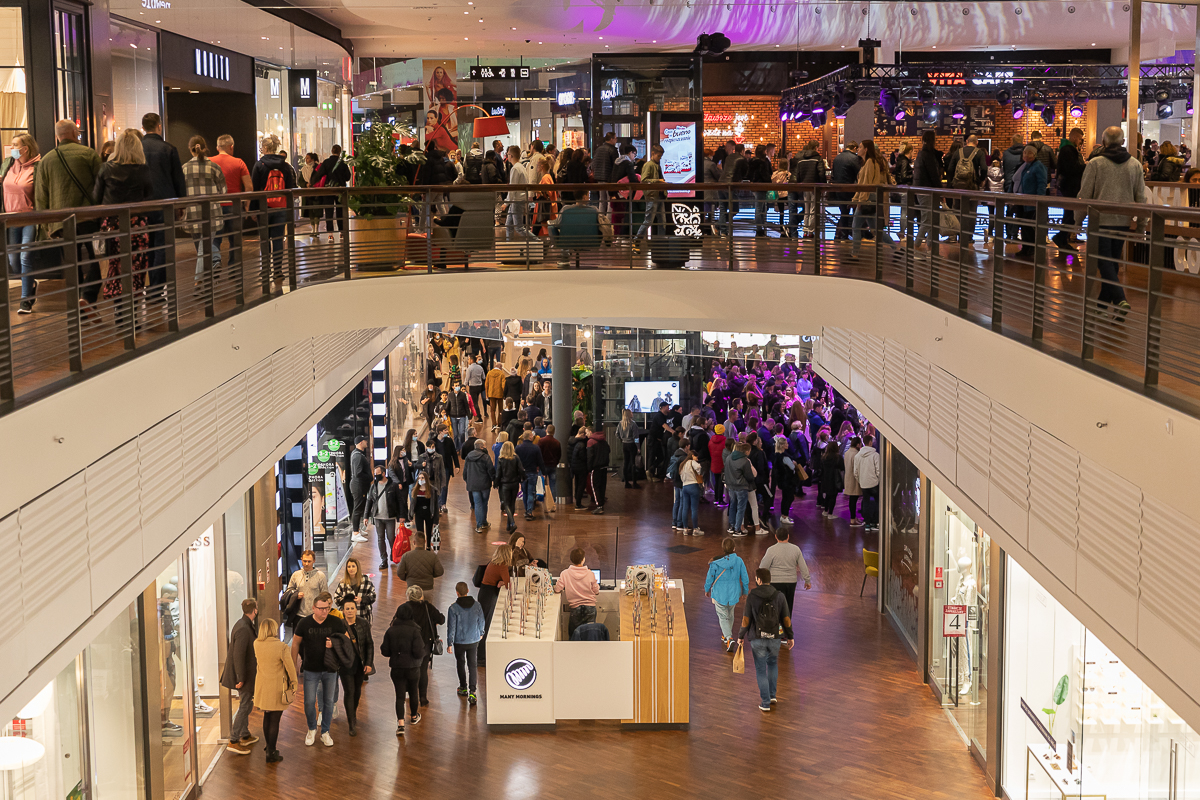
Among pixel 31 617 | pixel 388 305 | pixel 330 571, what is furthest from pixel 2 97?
pixel 31 617

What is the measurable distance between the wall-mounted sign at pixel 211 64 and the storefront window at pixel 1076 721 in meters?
12.5

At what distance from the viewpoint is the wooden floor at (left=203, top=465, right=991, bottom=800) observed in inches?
379

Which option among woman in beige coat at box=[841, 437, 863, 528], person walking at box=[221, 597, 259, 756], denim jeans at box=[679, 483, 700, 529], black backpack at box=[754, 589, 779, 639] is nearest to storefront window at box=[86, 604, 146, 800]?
person walking at box=[221, 597, 259, 756]

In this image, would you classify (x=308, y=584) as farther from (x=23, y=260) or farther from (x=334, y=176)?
(x=23, y=260)

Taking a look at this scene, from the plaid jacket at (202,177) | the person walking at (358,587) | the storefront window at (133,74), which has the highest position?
the storefront window at (133,74)

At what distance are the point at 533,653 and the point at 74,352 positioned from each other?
629cm

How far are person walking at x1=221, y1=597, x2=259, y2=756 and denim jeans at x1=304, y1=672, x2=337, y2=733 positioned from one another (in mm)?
436

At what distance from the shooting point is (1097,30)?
76.1ft

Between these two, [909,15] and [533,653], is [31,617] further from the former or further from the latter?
[909,15]

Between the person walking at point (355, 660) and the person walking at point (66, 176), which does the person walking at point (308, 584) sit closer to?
the person walking at point (355, 660)

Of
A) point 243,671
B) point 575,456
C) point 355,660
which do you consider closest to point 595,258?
point 355,660

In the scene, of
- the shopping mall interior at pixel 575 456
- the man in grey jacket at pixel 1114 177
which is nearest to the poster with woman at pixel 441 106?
the shopping mall interior at pixel 575 456

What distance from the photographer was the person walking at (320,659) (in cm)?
1020

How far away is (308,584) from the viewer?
37.2 ft
